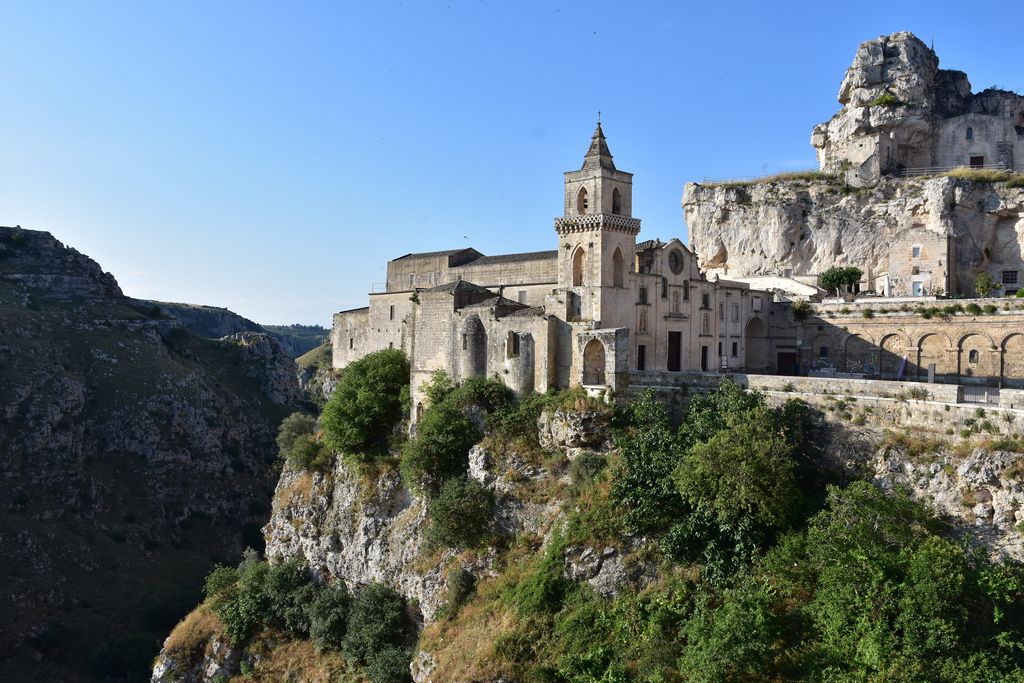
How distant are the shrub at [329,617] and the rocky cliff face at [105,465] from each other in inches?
790

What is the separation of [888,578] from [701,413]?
9.64 meters

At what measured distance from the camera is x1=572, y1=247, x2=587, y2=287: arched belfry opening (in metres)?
35.5

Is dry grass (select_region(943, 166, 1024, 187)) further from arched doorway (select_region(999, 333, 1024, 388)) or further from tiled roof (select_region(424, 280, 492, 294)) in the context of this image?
tiled roof (select_region(424, 280, 492, 294))

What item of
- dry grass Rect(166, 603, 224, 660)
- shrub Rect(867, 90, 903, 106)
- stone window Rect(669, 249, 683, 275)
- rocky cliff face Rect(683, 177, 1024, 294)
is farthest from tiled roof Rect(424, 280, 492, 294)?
shrub Rect(867, 90, 903, 106)

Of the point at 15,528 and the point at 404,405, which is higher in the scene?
the point at 404,405

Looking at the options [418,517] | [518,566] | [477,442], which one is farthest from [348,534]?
[518,566]

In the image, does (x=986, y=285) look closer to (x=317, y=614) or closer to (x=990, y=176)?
(x=990, y=176)

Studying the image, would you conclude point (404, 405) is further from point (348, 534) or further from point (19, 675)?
point (19, 675)

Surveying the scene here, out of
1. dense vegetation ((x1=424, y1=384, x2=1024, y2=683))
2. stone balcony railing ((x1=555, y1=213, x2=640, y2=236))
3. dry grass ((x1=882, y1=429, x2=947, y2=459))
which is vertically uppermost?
stone balcony railing ((x1=555, y1=213, x2=640, y2=236))

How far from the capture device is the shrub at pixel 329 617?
118 ft

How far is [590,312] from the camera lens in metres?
34.4

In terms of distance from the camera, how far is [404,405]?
4006 centimetres

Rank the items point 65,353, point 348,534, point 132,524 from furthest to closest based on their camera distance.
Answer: point 65,353 < point 132,524 < point 348,534

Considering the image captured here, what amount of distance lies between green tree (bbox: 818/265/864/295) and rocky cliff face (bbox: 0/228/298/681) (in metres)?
47.1
